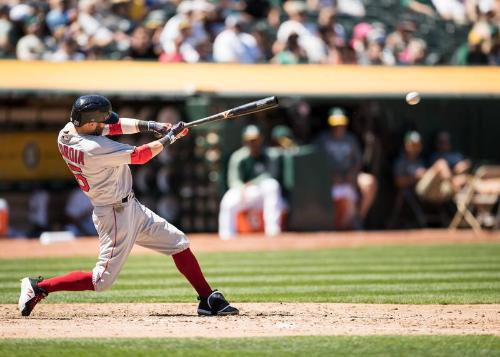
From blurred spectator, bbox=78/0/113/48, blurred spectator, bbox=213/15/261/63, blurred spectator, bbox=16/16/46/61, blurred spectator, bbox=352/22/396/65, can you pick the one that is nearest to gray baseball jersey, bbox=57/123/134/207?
blurred spectator, bbox=16/16/46/61

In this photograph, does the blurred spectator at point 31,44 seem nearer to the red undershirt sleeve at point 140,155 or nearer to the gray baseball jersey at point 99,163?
the gray baseball jersey at point 99,163

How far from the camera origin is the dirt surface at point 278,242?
14.1 metres

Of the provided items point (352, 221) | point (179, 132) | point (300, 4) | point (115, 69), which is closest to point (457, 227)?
point (352, 221)

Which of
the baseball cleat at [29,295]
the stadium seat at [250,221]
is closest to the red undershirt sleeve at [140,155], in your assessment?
the baseball cleat at [29,295]

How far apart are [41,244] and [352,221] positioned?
5208mm

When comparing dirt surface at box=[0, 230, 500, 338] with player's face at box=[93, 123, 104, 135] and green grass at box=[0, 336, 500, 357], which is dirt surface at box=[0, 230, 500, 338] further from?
player's face at box=[93, 123, 104, 135]

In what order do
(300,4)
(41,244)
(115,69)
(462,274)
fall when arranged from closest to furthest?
(462,274), (41,244), (115,69), (300,4)

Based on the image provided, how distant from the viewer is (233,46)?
682 inches

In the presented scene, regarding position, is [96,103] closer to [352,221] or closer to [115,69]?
[115,69]

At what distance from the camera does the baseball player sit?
293 inches

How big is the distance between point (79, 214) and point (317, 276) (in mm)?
6502

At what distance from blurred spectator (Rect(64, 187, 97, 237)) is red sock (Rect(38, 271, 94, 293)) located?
867cm

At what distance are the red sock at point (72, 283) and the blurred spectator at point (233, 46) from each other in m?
9.93

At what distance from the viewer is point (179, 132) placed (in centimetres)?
785
